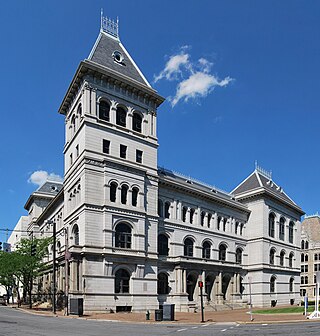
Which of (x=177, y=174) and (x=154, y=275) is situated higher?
(x=177, y=174)

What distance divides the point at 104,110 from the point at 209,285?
2746cm

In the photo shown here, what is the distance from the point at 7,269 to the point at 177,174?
25741 millimetres

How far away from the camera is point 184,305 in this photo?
4922 centimetres

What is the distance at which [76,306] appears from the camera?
3556cm

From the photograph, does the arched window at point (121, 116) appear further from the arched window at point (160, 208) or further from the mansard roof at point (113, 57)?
the arched window at point (160, 208)

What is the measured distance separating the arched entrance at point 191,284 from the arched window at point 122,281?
11.8 metres

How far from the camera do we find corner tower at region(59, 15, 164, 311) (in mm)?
40906

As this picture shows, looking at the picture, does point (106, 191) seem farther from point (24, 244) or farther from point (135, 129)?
point (24, 244)

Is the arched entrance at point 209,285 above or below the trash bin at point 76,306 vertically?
below

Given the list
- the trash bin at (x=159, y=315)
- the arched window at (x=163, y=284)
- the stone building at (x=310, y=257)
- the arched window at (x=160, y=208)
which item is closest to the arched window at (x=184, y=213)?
the arched window at (x=160, y=208)

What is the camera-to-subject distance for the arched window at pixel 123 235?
43219 mm

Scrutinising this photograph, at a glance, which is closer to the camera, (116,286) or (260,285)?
(116,286)

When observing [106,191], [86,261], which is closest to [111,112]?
[106,191]

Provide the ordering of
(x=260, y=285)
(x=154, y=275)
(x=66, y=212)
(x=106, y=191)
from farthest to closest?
(x=260, y=285) < (x=66, y=212) < (x=154, y=275) < (x=106, y=191)
